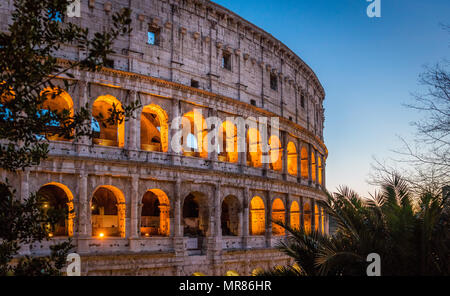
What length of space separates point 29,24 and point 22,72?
2.53ft

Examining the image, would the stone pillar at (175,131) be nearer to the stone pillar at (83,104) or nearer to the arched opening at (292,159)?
the stone pillar at (83,104)

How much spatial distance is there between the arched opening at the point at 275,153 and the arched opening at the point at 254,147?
38.3 inches

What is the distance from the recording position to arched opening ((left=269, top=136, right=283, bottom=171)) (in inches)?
1198

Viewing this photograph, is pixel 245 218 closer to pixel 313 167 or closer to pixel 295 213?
pixel 295 213

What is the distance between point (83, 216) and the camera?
68.1ft

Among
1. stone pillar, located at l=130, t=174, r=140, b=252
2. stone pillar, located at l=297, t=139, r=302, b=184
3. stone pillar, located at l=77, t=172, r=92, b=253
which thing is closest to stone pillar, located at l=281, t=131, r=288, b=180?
stone pillar, located at l=297, t=139, r=302, b=184

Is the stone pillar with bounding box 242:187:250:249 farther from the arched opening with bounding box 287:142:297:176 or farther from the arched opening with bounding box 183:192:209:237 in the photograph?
the arched opening with bounding box 287:142:297:176

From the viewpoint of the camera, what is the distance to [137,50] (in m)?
23.4

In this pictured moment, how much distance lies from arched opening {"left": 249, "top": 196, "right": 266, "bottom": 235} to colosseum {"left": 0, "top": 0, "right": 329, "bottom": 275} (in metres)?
0.08

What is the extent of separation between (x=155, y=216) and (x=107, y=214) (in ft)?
9.28

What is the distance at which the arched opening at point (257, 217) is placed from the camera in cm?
2888

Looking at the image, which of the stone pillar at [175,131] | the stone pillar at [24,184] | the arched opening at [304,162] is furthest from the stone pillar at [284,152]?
the stone pillar at [24,184]
